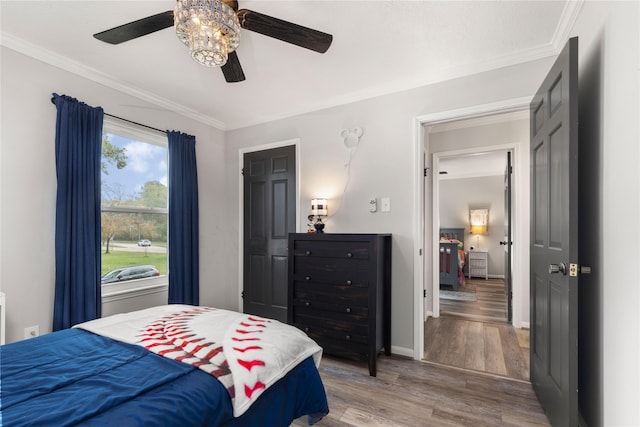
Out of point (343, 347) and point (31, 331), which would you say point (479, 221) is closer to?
point (343, 347)

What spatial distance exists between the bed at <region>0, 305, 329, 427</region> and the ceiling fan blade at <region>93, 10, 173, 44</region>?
1605 mm

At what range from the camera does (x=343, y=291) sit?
261 cm

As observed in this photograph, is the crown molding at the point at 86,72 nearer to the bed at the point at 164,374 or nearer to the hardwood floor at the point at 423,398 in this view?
the bed at the point at 164,374

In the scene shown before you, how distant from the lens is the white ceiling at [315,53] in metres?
1.95

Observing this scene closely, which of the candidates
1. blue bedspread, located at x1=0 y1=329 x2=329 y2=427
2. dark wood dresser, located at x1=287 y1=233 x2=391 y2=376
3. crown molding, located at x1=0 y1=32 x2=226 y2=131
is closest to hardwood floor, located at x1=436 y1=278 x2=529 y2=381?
dark wood dresser, located at x1=287 y1=233 x2=391 y2=376

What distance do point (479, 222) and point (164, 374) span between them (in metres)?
7.80

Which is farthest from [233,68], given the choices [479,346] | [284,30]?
[479,346]

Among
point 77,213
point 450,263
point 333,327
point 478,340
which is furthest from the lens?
point 450,263

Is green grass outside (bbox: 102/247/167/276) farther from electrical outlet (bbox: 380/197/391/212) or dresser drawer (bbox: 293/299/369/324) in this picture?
electrical outlet (bbox: 380/197/391/212)

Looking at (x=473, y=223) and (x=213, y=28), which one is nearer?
(x=213, y=28)

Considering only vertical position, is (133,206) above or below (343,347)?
above

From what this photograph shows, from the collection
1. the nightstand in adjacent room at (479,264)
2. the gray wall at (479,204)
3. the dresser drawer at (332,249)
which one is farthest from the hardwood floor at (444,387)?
the gray wall at (479,204)

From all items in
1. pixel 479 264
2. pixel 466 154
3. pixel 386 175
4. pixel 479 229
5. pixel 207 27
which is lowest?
pixel 479 264

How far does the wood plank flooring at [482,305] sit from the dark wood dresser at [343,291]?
6.41 feet
